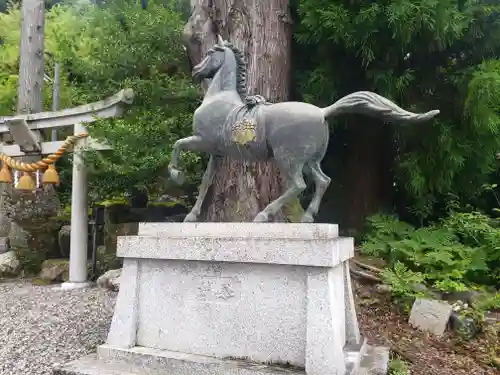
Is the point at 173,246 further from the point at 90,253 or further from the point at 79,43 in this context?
the point at 79,43

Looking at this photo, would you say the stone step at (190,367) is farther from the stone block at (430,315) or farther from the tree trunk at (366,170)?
the tree trunk at (366,170)

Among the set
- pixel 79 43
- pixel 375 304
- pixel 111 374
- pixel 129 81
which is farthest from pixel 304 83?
pixel 79 43

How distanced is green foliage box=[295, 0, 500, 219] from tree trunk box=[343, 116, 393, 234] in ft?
0.87

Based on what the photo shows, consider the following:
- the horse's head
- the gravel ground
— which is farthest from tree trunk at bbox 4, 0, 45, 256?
the horse's head

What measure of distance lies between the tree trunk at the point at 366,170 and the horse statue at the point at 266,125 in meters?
3.34

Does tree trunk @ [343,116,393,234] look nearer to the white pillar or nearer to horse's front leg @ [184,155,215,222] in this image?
horse's front leg @ [184,155,215,222]

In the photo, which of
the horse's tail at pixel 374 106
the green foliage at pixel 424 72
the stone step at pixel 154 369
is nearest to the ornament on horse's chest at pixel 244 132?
the horse's tail at pixel 374 106

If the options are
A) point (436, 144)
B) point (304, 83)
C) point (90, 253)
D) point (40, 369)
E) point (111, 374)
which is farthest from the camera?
point (90, 253)

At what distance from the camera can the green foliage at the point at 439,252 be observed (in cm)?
484

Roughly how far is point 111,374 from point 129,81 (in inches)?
183

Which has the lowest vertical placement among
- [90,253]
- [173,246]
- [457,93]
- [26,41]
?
[90,253]

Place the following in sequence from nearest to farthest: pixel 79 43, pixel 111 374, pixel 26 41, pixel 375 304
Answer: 1. pixel 111 374
2. pixel 375 304
3. pixel 26 41
4. pixel 79 43

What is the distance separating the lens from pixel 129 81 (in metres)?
Answer: 6.61

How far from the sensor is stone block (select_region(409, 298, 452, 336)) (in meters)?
4.37
